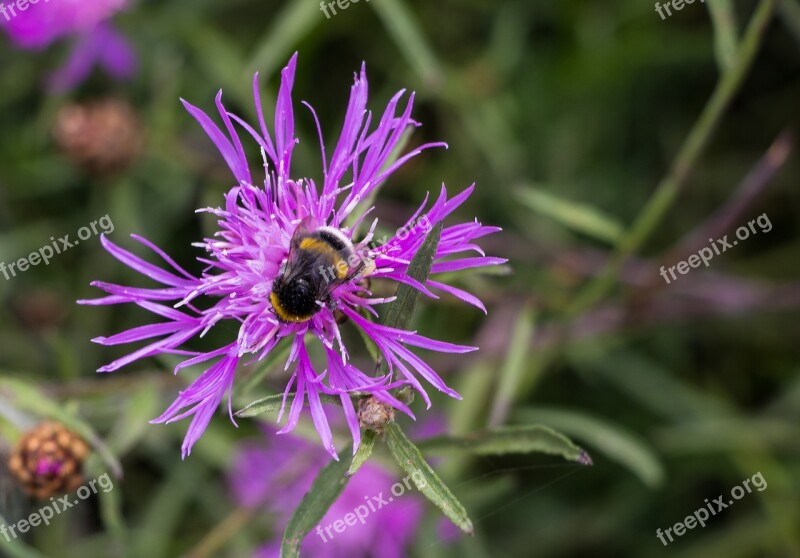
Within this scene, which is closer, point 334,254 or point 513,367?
point 334,254

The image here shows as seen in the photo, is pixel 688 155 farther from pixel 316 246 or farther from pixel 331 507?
pixel 331 507

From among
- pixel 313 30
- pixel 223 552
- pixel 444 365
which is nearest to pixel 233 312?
pixel 444 365

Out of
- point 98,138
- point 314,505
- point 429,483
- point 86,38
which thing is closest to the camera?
point 429,483

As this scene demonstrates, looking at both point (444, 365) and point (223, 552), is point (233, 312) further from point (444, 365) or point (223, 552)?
point (223, 552)

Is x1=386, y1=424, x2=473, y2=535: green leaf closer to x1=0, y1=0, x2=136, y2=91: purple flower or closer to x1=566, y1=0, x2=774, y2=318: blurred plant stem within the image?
x1=566, y1=0, x2=774, y2=318: blurred plant stem

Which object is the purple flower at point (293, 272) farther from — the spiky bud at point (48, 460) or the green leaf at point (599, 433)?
the green leaf at point (599, 433)

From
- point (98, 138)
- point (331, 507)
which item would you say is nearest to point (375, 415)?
point (331, 507)
